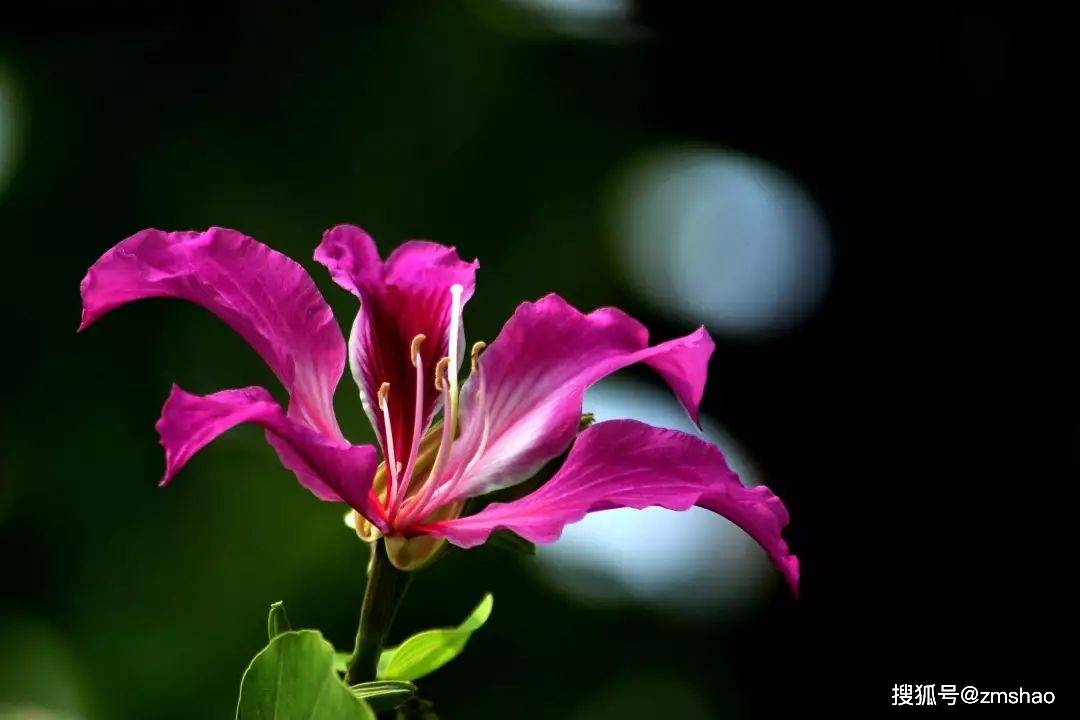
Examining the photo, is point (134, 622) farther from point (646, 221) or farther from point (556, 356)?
point (556, 356)

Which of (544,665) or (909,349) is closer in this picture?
(544,665)

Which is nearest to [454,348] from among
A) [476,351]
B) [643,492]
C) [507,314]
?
[476,351]

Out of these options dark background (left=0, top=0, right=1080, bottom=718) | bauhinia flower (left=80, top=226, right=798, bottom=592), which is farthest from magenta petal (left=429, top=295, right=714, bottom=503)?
dark background (left=0, top=0, right=1080, bottom=718)

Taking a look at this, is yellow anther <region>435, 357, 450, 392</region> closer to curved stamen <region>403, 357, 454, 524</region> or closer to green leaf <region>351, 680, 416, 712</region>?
curved stamen <region>403, 357, 454, 524</region>

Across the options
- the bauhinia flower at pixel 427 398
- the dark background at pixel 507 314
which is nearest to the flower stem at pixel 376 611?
the bauhinia flower at pixel 427 398

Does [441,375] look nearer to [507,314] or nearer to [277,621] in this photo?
[277,621]

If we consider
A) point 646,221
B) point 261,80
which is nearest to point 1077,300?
point 646,221

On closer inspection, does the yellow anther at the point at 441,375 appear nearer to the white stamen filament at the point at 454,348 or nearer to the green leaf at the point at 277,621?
the white stamen filament at the point at 454,348
